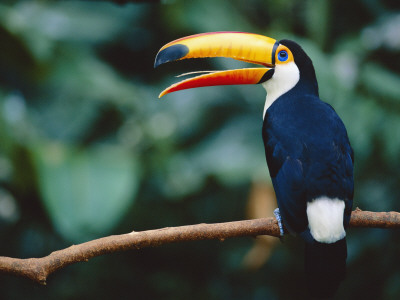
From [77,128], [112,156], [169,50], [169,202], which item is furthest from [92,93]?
[169,50]

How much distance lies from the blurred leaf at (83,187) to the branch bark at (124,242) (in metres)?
1.68

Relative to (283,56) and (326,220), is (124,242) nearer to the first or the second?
(326,220)

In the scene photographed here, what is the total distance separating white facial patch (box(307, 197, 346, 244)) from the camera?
2.19 metres

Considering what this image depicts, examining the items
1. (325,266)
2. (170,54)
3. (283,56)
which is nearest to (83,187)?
(170,54)

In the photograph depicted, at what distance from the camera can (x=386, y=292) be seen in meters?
3.70

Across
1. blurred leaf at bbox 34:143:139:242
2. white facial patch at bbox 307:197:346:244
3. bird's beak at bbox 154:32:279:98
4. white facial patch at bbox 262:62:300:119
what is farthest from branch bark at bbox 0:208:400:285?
blurred leaf at bbox 34:143:139:242

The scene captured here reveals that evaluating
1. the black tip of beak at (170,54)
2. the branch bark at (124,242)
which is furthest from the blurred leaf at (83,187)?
the branch bark at (124,242)

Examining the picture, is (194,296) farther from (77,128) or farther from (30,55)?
(30,55)

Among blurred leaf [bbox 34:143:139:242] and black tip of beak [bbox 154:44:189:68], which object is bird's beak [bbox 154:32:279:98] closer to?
black tip of beak [bbox 154:44:189:68]

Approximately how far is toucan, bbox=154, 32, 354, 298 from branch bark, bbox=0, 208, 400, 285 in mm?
222

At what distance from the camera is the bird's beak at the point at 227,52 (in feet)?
8.57

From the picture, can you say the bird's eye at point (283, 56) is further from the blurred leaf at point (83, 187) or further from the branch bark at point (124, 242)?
the blurred leaf at point (83, 187)

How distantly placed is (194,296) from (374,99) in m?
1.97

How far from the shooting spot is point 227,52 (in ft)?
8.85
